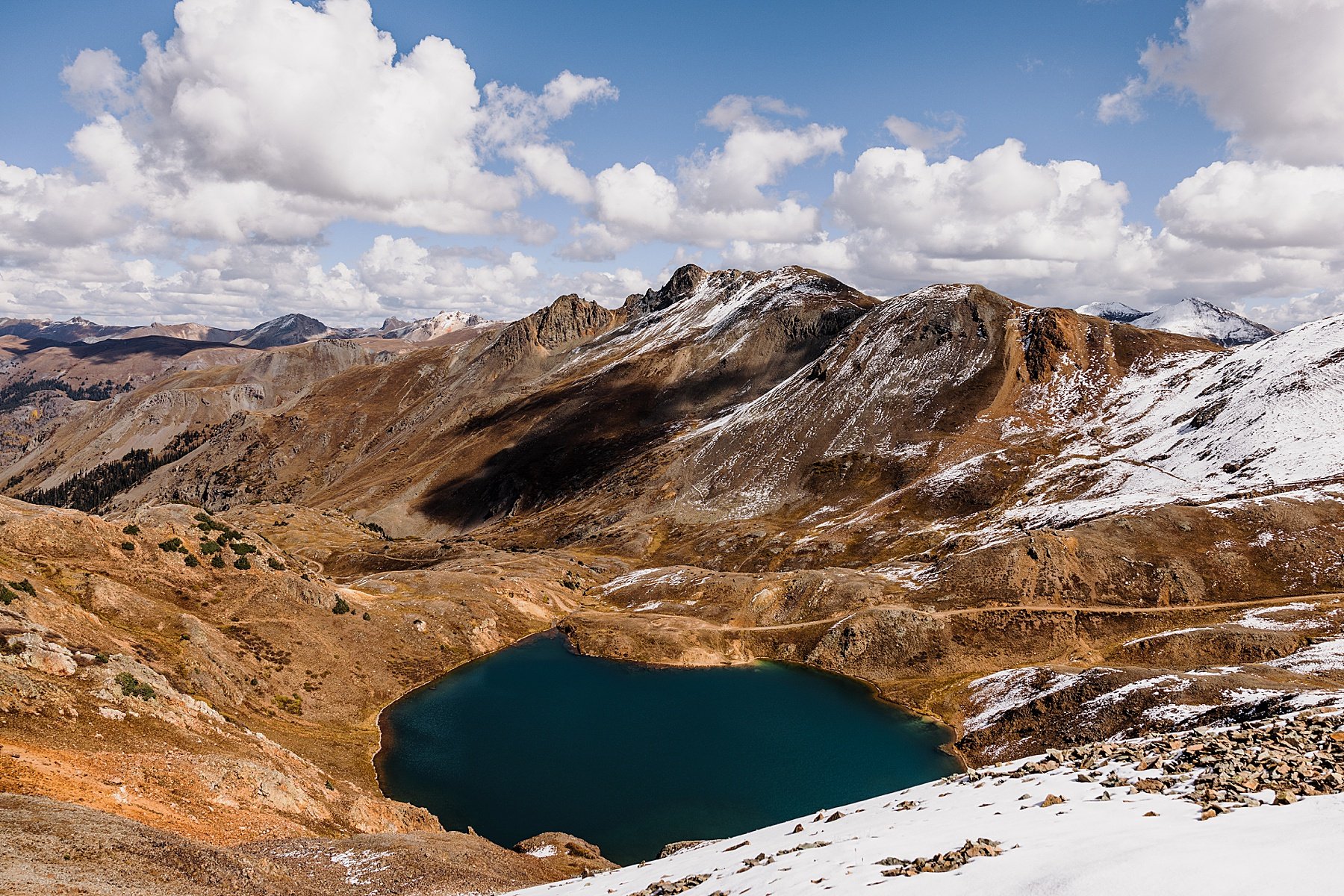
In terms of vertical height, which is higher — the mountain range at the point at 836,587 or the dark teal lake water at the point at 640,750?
the mountain range at the point at 836,587

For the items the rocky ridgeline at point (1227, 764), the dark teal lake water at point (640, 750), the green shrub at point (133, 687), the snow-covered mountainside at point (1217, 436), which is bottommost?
the dark teal lake water at point (640, 750)

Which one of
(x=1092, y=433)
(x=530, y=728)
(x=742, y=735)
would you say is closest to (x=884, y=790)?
(x=742, y=735)

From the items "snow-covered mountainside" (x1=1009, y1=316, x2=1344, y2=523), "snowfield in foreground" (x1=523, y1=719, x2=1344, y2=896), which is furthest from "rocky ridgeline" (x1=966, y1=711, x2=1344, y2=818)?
"snow-covered mountainside" (x1=1009, y1=316, x2=1344, y2=523)

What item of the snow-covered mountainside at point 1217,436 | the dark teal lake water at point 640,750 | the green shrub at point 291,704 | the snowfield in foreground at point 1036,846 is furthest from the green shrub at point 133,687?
the snow-covered mountainside at point 1217,436

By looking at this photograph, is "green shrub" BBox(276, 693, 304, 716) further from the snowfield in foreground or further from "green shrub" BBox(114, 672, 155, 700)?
the snowfield in foreground

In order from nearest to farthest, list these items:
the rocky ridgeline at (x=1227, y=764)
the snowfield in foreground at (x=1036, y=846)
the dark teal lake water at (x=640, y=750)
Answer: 1. the snowfield in foreground at (x=1036, y=846)
2. the rocky ridgeline at (x=1227, y=764)
3. the dark teal lake water at (x=640, y=750)

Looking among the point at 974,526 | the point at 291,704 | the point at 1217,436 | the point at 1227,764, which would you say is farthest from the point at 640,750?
the point at 1217,436

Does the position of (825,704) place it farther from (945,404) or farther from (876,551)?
(945,404)

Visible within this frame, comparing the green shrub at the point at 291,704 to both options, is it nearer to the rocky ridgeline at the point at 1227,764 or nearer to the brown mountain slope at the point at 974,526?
the brown mountain slope at the point at 974,526

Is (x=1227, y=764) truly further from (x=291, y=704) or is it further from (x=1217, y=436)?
(x=1217, y=436)
